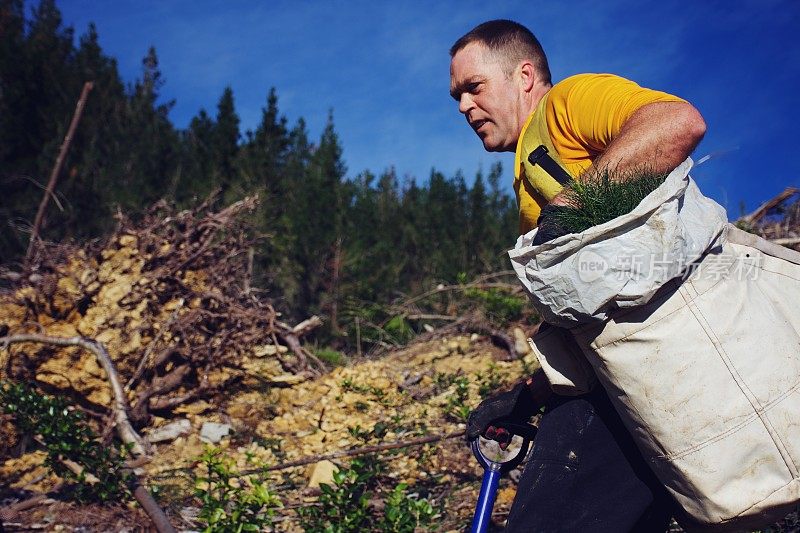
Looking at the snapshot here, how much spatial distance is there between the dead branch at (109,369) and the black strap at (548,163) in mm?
3816

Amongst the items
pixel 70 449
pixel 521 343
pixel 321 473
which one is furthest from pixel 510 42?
pixel 521 343

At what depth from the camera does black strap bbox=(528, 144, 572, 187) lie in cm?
167

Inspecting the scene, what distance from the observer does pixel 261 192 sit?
8500 millimetres

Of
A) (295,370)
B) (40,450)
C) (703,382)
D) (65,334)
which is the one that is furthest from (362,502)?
(65,334)

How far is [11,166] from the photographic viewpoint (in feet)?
39.1

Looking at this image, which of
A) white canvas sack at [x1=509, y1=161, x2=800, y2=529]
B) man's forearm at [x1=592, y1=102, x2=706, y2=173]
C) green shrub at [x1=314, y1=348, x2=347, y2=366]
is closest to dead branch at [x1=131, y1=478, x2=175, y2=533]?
white canvas sack at [x1=509, y1=161, x2=800, y2=529]

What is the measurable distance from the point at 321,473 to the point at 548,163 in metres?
2.50

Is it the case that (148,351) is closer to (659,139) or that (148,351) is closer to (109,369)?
(109,369)

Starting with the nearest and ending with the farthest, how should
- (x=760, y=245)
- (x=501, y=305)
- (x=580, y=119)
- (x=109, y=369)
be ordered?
1. (x=760, y=245)
2. (x=580, y=119)
3. (x=109, y=369)
4. (x=501, y=305)

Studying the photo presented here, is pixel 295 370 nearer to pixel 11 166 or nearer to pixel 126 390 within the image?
pixel 126 390

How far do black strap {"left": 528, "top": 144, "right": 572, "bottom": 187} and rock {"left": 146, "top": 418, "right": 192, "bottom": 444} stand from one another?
160 inches

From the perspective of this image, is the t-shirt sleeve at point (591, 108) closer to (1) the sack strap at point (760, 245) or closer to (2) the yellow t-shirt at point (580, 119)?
(2) the yellow t-shirt at point (580, 119)

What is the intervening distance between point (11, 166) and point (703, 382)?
13.3 m

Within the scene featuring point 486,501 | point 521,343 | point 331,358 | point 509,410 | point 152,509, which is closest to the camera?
point 486,501
